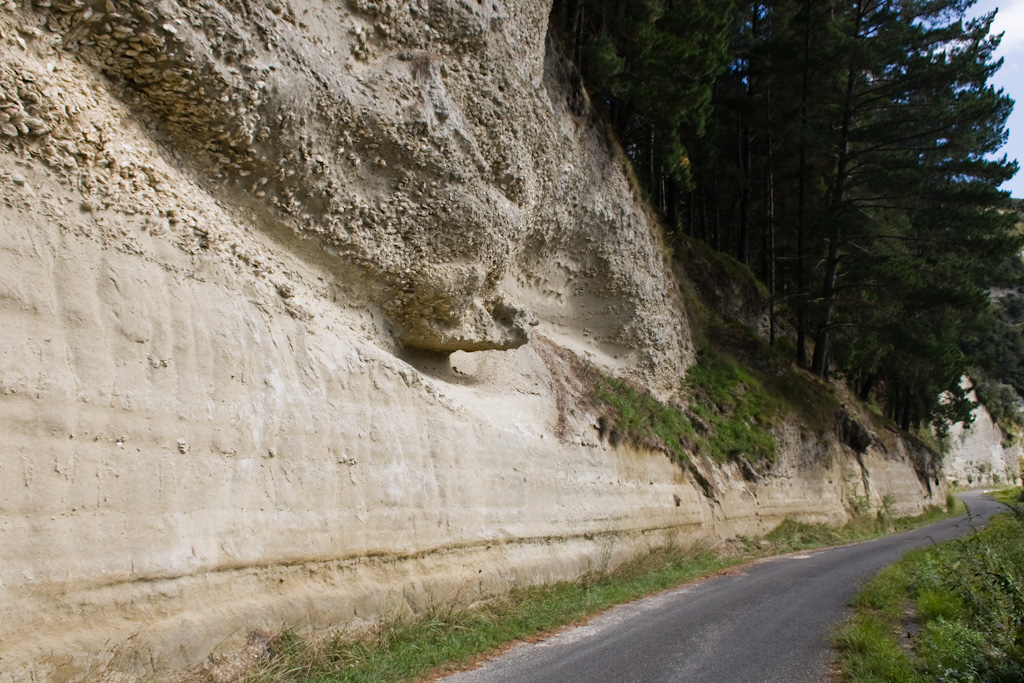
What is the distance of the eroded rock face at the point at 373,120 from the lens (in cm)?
758

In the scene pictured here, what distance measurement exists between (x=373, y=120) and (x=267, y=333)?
11.1 feet

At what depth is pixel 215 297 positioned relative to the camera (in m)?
7.28

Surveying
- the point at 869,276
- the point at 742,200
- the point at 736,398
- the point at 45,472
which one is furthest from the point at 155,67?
the point at 742,200

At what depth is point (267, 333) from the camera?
7.74 m

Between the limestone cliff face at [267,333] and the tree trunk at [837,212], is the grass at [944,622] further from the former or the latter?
the tree trunk at [837,212]

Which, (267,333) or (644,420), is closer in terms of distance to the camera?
(267,333)

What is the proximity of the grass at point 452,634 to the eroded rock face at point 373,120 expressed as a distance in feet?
12.8

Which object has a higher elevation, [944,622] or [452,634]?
[944,622]

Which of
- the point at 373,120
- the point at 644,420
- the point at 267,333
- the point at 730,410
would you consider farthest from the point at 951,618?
the point at 730,410

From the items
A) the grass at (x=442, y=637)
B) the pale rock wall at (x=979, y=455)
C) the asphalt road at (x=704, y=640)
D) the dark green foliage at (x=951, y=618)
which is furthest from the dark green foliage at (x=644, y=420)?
the pale rock wall at (x=979, y=455)

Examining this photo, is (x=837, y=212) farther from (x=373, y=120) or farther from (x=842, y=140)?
(x=373, y=120)

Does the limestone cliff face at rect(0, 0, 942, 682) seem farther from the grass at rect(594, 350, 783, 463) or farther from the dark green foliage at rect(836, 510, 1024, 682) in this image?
the dark green foliage at rect(836, 510, 1024, 682)

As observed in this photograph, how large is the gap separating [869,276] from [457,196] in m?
17.7

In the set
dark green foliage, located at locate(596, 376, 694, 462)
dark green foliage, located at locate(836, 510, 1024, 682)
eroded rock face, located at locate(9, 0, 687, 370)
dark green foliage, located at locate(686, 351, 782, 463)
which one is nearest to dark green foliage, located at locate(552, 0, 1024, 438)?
dark green foliage, located at locate(686, 351, 782, 463)
